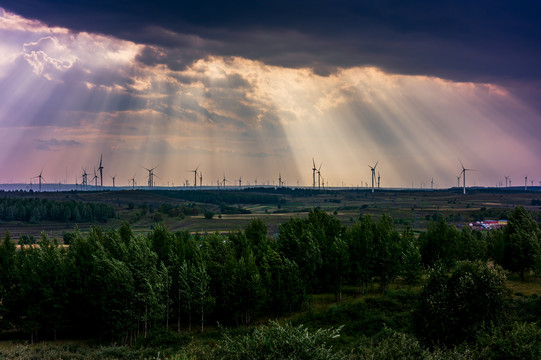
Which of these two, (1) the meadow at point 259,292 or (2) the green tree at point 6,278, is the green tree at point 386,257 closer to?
(1) the meadow at point 259,292

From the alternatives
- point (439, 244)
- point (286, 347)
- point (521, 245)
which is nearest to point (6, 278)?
point (286, 347)

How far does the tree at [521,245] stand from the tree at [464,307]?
120 ft

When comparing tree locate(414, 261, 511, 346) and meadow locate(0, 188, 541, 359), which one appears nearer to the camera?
tree locate(414, 261, 511, 346)

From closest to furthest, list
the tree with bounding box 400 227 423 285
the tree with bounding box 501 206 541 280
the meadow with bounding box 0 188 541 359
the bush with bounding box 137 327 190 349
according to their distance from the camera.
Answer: the meadow with bounding box 0 188 541 359
the bush with bounding box 137 327 190 349
the tree with bounding box 501 206 541 280
the tree with bounding box 400 227 423 285

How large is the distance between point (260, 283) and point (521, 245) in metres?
54.3

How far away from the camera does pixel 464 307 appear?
48.9 m

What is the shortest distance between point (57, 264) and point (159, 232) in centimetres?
2176

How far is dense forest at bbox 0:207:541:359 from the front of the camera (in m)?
49.8

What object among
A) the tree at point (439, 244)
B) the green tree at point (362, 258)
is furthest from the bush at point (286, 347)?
the tree at point (439, 244)

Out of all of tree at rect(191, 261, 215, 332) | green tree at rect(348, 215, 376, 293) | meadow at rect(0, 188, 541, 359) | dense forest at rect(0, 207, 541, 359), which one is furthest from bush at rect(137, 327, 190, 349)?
green tree at rect(348, 215, 376, 293)

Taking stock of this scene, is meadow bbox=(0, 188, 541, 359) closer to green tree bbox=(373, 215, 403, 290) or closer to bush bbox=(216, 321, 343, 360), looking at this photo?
green tree bbox=(373, 215, 403, 290)

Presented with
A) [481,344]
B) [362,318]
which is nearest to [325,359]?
[481,344]

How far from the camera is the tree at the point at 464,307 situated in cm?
4838

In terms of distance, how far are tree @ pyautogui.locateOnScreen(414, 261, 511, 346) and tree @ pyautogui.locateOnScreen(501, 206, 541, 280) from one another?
36663mm
